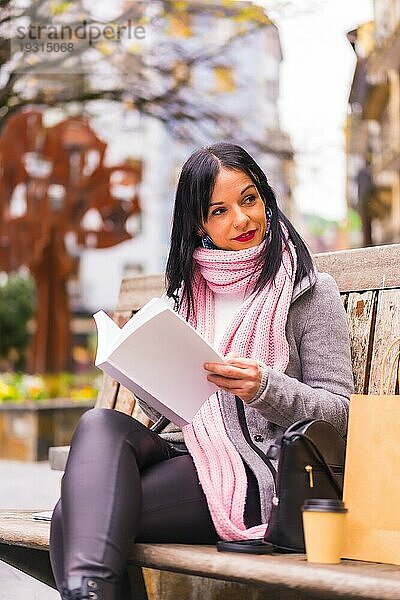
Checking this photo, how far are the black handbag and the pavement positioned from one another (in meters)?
1.18

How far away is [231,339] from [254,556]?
61 centimetres

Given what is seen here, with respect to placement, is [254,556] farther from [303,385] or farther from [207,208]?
[207,208]

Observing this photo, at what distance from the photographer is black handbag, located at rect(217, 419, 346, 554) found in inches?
84.5

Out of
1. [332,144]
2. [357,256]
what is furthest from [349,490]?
[332,144]

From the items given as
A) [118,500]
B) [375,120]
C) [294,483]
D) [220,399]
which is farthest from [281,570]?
[375,120]

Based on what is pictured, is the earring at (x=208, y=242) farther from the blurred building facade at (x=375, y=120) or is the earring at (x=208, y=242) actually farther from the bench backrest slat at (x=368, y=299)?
the blurred building facade at (x=375, y=120)

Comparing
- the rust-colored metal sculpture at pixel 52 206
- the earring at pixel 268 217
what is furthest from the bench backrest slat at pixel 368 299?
the rust-colored metal sculpture at pixel 52 206

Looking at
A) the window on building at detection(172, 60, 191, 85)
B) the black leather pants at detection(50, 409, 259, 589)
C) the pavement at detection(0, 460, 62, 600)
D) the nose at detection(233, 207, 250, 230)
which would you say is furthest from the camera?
the window on building at detection(172, 60, 191, 85)

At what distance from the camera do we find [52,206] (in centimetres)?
1120

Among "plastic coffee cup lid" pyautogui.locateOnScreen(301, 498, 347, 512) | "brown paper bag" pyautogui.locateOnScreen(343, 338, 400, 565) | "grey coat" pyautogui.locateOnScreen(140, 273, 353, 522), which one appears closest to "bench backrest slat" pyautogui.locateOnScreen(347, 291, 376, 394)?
"grey coat" pyautogui.locateOnScreen(140, 273, 353, 522)

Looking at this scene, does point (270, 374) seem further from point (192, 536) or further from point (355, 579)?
point (355, 579)

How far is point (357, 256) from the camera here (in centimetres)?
292

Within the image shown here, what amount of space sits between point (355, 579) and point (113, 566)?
51 cm

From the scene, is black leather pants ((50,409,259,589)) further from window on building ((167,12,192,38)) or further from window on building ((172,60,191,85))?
window on building ((167,12,192,38))
